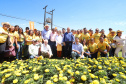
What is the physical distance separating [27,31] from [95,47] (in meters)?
4.16

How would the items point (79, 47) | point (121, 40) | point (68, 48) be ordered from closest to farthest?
point (79, 47) → point (121, 40) → point (68, 48)

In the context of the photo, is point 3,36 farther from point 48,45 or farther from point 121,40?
point 121,40

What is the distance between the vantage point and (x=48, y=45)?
4.35 metres

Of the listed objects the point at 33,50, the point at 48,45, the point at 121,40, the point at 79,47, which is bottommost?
the point at 33,50

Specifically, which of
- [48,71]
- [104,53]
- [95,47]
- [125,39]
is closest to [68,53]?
[95,47]

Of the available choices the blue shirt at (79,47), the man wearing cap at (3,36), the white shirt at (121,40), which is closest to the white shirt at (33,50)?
the man wearing cap at (3,36)

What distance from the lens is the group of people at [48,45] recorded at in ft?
11.9

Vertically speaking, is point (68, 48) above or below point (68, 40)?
below

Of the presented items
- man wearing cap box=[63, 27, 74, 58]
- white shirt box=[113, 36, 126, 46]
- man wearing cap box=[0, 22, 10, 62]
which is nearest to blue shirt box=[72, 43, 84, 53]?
man wearing cap box=[63, 27, 74, 58]

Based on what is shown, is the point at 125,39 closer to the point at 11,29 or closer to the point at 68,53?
the point at 68,53

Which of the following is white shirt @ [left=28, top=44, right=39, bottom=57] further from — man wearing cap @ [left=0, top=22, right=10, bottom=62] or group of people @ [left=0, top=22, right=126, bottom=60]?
man wearing cap @ [left=0, top=22, right=10, bottom=62]

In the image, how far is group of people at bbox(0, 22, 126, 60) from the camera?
361 cm

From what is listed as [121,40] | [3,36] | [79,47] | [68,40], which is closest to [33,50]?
[3,36]

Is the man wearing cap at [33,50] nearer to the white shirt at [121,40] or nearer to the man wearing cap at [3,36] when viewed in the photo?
the man wearing cap at [3,36]
